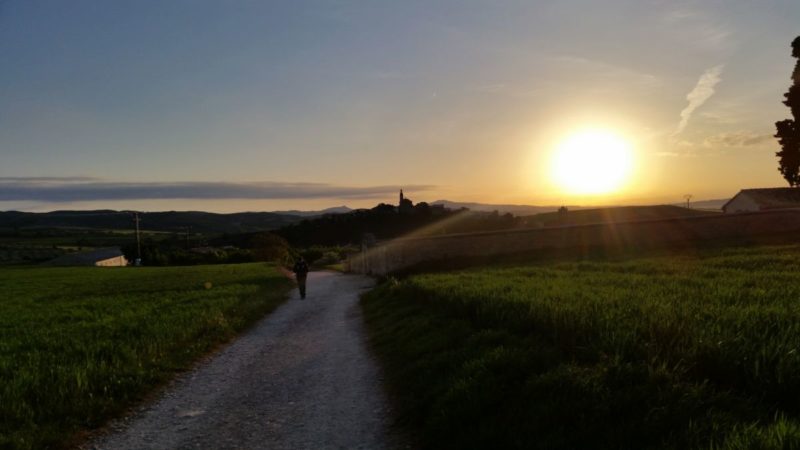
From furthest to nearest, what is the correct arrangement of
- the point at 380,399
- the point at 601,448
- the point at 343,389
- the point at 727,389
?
the point at 343,389 → the point at 380,399 → the point at 727,389 → the point at 601,448

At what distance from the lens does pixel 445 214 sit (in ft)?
375

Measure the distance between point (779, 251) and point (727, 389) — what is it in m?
21.5

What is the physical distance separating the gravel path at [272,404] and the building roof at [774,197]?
60.2m

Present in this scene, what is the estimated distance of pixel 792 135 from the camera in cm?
4034

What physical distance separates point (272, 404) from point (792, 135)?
4613 centimetres

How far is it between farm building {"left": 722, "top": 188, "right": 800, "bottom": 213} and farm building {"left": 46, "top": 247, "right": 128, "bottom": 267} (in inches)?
3595

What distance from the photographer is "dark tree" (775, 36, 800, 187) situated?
129ft

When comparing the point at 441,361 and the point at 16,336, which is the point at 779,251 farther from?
the point at 16,336

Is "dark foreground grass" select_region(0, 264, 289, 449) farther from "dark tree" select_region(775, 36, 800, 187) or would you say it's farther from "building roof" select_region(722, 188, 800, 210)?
"building roof" select_region(722, 188, 800, 210)

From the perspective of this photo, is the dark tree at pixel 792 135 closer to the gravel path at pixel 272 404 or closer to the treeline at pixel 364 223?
the gravel path at pixel 272 404

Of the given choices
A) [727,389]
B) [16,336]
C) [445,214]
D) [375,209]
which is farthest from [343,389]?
[375,209]

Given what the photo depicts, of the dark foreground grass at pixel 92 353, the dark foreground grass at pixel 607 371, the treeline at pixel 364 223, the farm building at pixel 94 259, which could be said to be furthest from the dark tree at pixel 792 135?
the farm building at pixel 94 259

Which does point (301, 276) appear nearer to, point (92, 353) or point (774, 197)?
point (92, 353)

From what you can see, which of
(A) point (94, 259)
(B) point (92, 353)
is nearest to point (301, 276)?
(B) point (92, 353)
